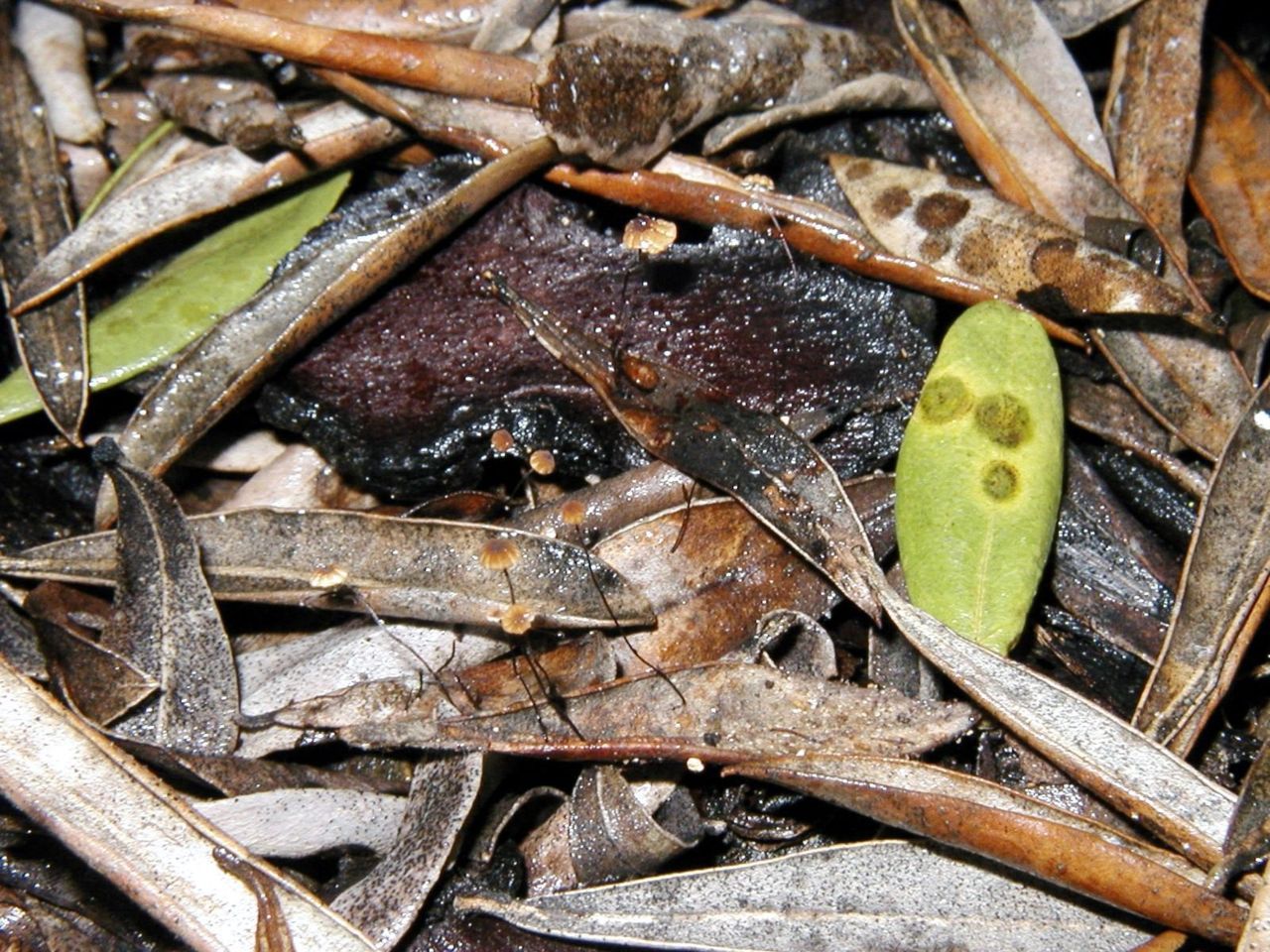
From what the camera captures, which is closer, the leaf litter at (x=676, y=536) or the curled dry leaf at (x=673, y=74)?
the leaf litter at (x=676, y=536)

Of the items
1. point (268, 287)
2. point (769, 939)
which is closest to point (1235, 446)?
point (769, 939)

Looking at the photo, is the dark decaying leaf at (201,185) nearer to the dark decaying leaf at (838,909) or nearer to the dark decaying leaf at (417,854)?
the dark decaying leaf at (417,854)

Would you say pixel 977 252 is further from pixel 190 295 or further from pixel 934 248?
pixel 190 295

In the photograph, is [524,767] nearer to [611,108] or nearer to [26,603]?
[26,603]

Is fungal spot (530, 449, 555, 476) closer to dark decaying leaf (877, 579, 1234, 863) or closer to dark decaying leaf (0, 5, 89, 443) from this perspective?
dark decaying leaf (877, 579, 1234, 863)

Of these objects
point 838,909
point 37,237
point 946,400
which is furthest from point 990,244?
point 37,237

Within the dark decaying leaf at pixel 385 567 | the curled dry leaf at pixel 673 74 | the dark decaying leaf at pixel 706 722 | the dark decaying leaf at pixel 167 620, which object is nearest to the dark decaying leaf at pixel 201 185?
the curled dry leaf at pixel 673 74

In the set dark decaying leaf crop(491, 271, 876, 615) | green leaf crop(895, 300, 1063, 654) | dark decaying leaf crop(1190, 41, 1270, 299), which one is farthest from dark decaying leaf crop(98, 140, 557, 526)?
dark decaying leaf crop(1190, 41, 1270, 299)
